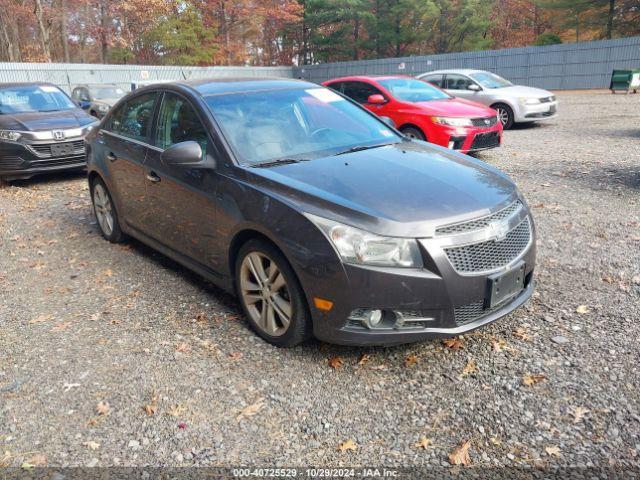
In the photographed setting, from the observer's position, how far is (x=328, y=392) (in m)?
3.11

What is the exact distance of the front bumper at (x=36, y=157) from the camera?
28.3ft

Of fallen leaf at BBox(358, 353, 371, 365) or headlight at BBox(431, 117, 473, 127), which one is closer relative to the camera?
fallen leaf at BBox(358, 353, 371, 365)

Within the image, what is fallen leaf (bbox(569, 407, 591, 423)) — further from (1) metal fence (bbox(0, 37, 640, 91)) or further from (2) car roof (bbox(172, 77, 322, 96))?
(1) metal fence (bbox(0, 37, 640, 91))

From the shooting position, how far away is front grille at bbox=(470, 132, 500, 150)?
9.02 meters

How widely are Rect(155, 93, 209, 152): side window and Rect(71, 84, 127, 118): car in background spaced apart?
42.3 ft

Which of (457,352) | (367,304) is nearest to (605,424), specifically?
(457,352)

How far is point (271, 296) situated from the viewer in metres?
3.46

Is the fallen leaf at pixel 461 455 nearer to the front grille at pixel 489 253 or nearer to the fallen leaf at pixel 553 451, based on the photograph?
the fallen leaf at pixel 553 451

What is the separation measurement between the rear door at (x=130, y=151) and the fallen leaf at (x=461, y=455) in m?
3.40

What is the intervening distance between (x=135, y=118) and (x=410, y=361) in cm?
342

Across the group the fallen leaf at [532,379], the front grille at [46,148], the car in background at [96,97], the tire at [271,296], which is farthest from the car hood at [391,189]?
the car in background at [96,97]

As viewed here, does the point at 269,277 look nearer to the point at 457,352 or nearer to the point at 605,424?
the point at 457,352

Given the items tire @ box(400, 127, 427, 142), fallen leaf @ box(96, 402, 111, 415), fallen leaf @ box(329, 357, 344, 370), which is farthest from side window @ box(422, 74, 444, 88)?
fallen leaf @ box(96, 402, 111, 415)

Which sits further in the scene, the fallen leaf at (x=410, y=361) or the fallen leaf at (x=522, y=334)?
the fallen leaf at (x=522, y=334)
